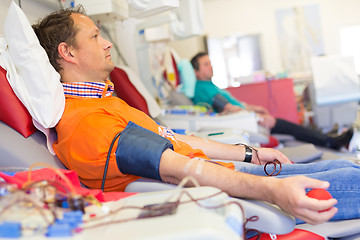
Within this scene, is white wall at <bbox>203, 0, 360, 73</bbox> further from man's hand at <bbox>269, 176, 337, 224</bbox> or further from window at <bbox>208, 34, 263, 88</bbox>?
man's hand at <bbox>269, 176, 337, 224</bbox>

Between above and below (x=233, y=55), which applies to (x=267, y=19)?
above

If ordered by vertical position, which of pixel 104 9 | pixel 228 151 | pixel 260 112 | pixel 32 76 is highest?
pixel 104 9

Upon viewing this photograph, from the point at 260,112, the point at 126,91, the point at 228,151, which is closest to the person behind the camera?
the point at 228,151

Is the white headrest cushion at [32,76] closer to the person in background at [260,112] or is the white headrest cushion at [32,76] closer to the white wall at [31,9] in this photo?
the white wall at [31,9]

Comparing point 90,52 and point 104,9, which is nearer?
point 90,52

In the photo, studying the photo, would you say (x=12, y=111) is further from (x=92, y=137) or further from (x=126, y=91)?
(x=126, y=91)

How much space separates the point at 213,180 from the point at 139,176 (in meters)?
0.24

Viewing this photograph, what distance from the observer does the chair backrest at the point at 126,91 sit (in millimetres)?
2115

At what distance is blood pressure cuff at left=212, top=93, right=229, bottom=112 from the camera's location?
11.1 ft

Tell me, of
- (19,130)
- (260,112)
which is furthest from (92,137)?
(260,112)

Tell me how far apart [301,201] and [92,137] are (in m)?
0.61

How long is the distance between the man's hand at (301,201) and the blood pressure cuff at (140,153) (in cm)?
33

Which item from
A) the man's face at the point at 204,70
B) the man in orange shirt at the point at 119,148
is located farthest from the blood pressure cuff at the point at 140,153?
the man's face at the point at 204,70

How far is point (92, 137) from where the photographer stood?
1.19 meters
